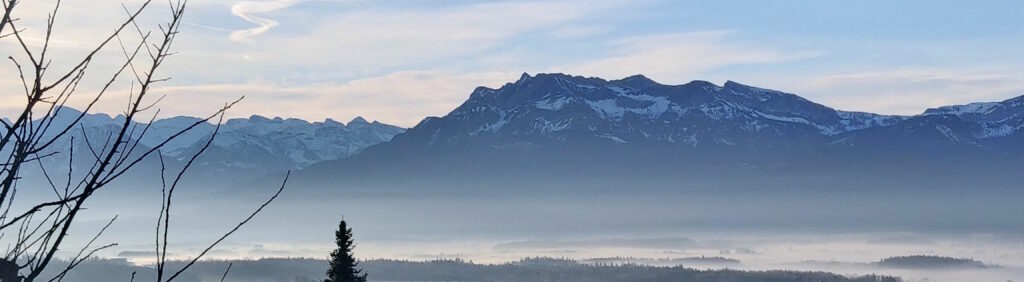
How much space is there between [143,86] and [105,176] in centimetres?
31

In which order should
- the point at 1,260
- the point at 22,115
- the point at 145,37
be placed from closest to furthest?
the point at 1,260, the point at 22,115, the point at 145,37

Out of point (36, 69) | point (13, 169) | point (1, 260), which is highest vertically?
point (36, 69)

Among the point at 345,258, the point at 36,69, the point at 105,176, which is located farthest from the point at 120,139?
the point at 345,258

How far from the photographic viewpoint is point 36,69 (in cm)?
435

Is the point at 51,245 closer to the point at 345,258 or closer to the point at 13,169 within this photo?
the point at 13,169

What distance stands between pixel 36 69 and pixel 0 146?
0.25 meters

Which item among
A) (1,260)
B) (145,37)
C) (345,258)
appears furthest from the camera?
(345,258)

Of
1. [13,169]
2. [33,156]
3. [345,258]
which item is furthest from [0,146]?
[345,258]

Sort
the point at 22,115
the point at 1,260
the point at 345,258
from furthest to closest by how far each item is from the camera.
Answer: the point at 345,258 < the point at 22,115 < the point at 1,260

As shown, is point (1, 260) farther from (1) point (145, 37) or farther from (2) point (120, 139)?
(1) point (145, 37)

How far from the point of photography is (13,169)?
432 cm

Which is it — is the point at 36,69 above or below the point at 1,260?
above

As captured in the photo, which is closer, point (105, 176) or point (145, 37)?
point (105, 176)

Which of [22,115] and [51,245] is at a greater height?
[22,115]
